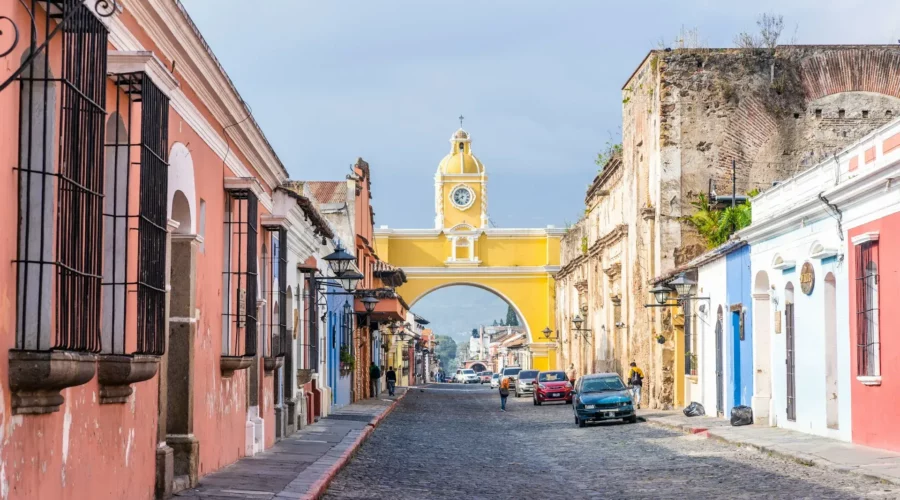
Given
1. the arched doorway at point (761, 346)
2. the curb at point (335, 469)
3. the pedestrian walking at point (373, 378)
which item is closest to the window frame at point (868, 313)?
the arched doorway at point (761, 346)

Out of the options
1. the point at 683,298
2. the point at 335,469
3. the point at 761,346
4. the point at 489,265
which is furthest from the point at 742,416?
the point at 489,265

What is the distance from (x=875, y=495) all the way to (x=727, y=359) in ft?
43.9

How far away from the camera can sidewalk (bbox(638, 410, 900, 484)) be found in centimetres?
1310

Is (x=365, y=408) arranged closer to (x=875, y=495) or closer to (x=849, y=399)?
(x=849, y=399)

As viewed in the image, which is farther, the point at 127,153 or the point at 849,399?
the point at 849,399

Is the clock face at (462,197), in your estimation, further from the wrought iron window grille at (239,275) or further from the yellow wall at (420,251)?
the wrought iron window grille at (239,275)

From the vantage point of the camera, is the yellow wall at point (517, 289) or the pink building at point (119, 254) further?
the yellow wall at point (517, 289)

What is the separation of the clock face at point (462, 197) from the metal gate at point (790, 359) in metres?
52.4

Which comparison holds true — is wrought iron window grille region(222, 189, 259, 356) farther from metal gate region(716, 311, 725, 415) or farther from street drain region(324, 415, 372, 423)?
metal gate region(716, 311, 725, 415)

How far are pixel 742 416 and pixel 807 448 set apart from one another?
5.80m

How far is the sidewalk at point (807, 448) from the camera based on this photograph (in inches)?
516

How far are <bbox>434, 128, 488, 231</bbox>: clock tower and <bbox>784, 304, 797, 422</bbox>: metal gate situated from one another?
49960 millimetres

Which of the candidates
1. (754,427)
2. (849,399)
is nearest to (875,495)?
(849,399)

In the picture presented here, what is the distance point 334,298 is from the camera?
32719mm
